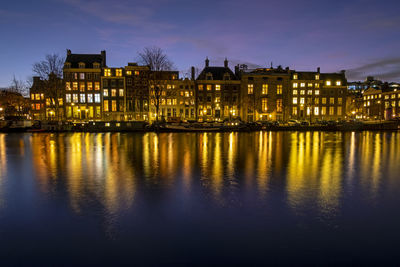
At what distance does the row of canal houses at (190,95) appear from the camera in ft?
216

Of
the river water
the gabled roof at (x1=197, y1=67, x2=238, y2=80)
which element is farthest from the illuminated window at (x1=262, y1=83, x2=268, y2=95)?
the river water

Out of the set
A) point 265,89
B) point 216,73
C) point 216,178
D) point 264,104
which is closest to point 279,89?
point 265,89

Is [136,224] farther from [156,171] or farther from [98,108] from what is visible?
[98,108]

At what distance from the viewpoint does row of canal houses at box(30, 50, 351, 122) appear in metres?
65.8

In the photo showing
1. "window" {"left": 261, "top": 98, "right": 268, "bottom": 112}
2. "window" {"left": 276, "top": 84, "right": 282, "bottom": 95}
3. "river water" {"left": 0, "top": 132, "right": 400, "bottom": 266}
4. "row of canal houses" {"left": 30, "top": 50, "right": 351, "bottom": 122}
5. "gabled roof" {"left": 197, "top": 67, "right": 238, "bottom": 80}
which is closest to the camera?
"river water" {"left": 0, "top": 132, "right": 400, "bottom": 266}

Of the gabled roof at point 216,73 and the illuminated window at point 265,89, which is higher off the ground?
the gabled roof at point 216,73

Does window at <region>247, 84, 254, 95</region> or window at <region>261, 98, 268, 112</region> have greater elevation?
window at <region>247, 84, 254, 95</region>

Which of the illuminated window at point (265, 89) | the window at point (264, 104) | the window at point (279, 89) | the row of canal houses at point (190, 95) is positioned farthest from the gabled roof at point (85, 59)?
the window at point (279, 89)

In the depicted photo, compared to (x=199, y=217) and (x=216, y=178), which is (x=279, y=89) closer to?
(x=216, y=178)

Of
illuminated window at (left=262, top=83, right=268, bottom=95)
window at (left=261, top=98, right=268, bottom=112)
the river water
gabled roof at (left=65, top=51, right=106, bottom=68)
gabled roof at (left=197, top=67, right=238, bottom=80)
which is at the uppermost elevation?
gabled roof at (left=65, top=51, right=106, bottom=68)

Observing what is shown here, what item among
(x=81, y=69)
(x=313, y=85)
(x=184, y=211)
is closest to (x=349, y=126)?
(x=313, y=85)

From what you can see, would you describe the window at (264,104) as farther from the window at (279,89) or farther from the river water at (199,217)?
the river water at (199,217)

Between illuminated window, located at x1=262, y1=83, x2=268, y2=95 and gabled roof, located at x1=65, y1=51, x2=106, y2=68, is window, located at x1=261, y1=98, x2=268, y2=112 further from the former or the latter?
gabled roof, located at x1=65, y1=51, x2=106, y2=68

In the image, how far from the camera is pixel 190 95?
6912cm
